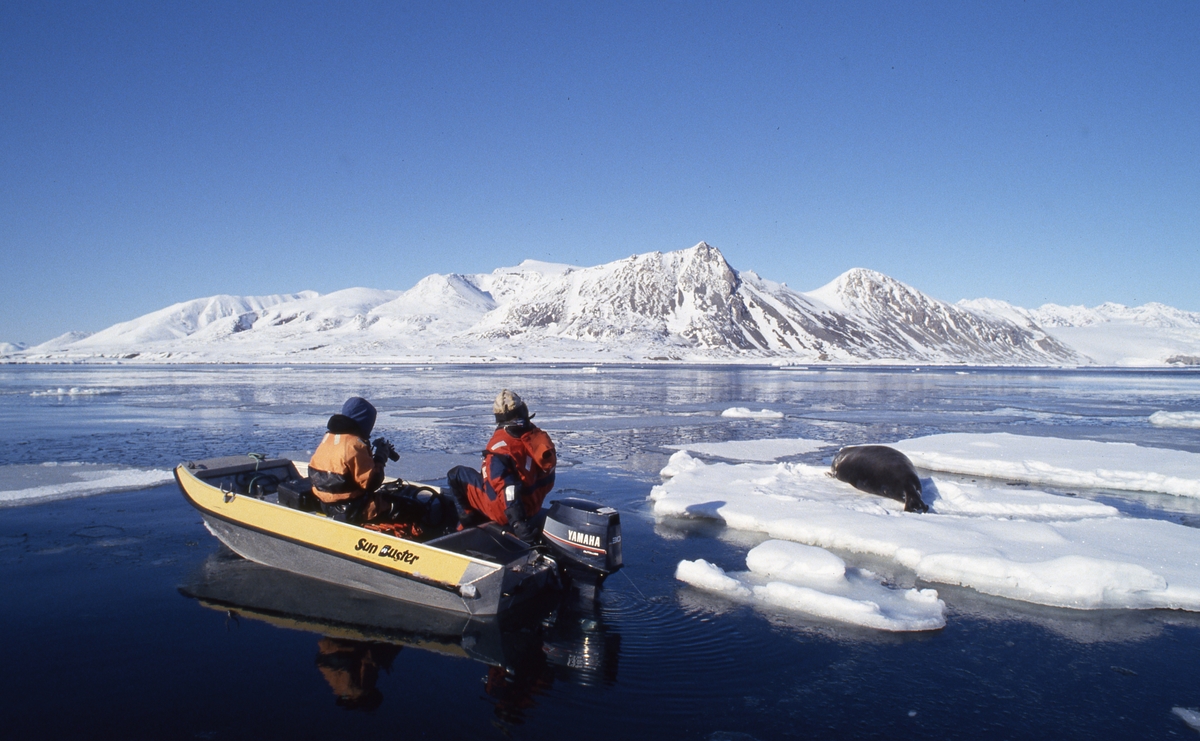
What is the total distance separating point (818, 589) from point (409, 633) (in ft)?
12.6

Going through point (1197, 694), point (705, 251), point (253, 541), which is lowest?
point (1197, 694)

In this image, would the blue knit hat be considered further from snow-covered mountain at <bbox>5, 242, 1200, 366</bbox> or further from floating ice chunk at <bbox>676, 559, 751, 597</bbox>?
snow-covered mountain at <bbox>5, 242, 1200, 366</bbox>

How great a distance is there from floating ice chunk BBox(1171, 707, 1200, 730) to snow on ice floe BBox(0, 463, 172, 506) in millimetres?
12635

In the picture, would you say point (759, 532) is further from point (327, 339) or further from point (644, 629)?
point (327, 339)

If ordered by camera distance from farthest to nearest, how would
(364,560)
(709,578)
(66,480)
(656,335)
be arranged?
(656,335) → (66,480) → (709,578) → (364,560)

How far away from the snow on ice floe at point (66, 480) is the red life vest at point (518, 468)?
7576 millimetres

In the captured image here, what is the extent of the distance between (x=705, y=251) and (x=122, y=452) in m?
191

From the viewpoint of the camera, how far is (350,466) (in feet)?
22.2

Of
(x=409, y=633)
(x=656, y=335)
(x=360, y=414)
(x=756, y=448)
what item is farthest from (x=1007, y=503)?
(x=656, y=335)

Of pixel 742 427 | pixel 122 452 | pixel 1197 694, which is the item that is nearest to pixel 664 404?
pixel 742 427

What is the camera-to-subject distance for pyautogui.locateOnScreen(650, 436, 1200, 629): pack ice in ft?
22.4

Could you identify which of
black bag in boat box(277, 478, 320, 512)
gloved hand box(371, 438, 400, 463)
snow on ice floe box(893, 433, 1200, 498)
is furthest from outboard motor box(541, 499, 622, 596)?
snow on ice floe box(893, 433, 1200, 498)

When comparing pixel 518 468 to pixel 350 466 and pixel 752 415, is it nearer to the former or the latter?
pixel 350 466

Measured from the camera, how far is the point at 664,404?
98.5 feet
